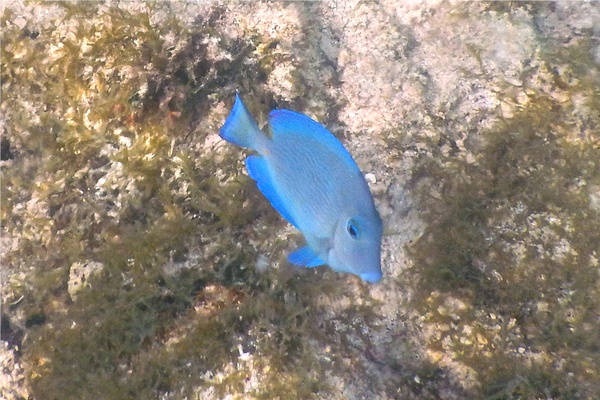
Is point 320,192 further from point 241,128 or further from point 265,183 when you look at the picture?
point 241,128

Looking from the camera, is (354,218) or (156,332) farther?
(156,332)

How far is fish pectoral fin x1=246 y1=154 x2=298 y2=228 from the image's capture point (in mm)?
1411

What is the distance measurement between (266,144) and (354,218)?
1.32 feet

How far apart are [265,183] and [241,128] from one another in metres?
0.22

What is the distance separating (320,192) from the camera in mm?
1355

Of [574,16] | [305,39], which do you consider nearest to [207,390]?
[305,39]

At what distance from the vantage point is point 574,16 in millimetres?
3279

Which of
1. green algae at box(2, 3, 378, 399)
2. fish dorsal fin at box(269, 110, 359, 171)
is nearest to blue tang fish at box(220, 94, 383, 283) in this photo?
fish dorsal fin at box(269, 110, 359, 171)

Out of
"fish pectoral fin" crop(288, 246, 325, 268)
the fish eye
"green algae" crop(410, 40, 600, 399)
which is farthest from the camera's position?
"green algae" crop(410, 40, 600, 399)

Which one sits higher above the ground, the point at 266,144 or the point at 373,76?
the point at 266,144

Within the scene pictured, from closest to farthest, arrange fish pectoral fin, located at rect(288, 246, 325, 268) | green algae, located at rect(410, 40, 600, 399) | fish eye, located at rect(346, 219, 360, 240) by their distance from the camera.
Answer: fish eye, located at rect(346, 219, 360, 240) → fish pectoral fin, located at rect(288, 246, 325, 268) → green algae, located at rect(410, 40, 600, 399)

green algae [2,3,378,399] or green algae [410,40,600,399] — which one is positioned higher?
green algae [2,3,378,399]

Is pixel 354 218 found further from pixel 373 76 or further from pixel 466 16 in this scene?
pixel 466 16

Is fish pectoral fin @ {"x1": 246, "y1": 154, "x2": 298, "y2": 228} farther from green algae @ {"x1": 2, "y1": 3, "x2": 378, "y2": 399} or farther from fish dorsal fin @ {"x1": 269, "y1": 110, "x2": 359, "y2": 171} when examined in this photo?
green algae @ {"x1": 2, "y1": 3, "x2": 378, "y2": 399}
